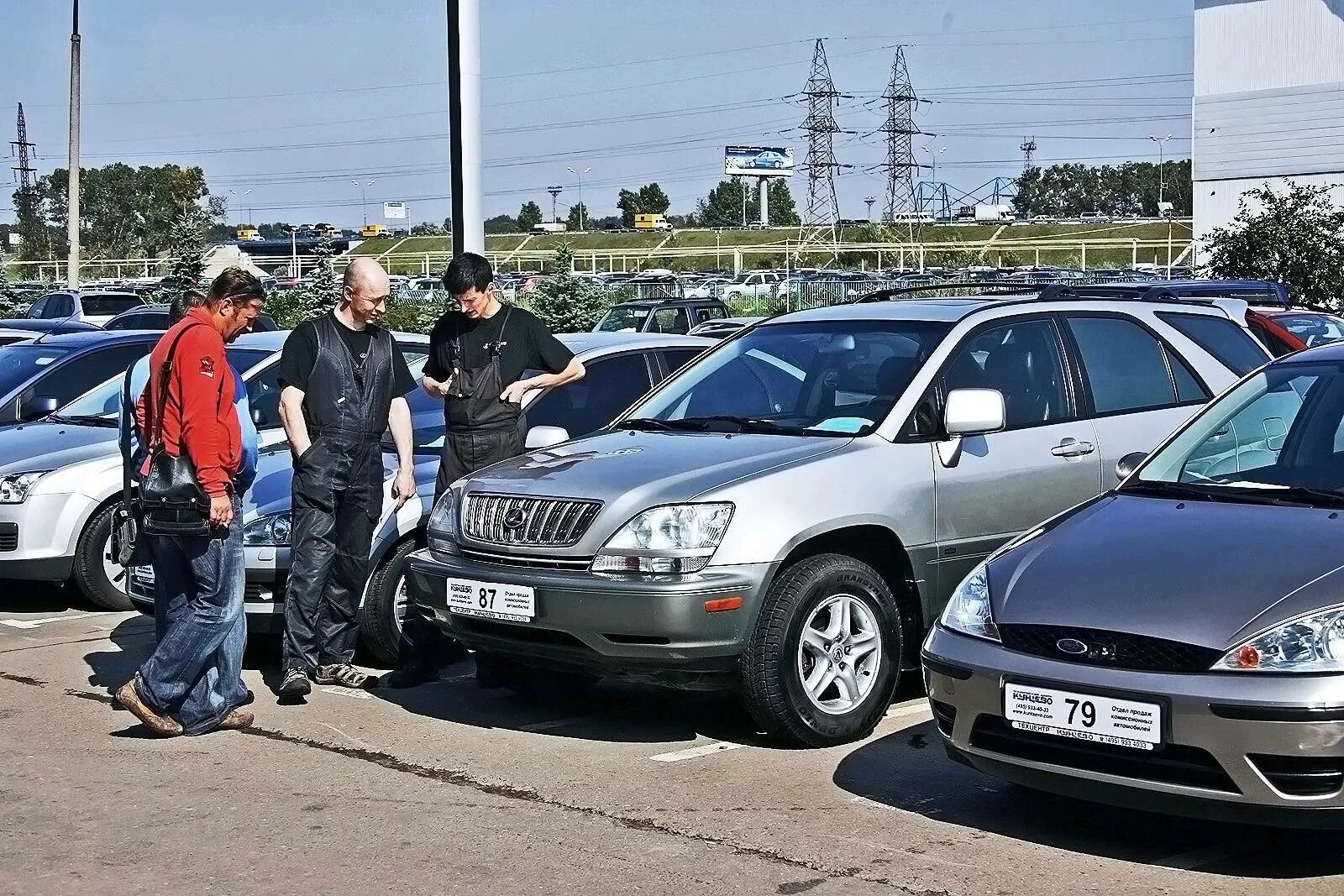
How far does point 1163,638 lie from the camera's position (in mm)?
4902

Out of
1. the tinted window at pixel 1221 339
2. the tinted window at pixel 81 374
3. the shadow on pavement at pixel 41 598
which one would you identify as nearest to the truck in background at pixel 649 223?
the tinted window at pixel 81 374

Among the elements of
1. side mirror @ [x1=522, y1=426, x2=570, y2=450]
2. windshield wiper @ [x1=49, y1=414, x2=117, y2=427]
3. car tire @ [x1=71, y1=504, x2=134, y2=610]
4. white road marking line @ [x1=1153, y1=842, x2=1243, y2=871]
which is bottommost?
white road marking line @ [x1=1153, y1=842, x2=1243, y2=871]

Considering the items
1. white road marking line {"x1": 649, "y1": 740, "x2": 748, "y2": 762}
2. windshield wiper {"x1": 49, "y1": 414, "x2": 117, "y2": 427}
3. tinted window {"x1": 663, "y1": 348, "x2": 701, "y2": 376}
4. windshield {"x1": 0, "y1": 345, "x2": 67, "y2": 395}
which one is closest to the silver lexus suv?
white road marking line {"x1": 649, "y1": 740, "x2": 748, "y2": 762}

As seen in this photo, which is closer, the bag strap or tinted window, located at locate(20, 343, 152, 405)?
the bag strap

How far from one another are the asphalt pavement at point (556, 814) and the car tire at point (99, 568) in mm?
2644

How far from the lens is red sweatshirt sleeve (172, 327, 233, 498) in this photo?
687cm

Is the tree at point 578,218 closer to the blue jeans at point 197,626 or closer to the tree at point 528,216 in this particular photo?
the tree at point 528,216

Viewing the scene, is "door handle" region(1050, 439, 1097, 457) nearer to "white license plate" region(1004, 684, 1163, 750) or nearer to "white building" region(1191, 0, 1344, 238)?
"white license plate" region(1004, 684, 1163, 750)

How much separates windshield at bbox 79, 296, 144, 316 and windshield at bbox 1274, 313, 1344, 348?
24117 mm

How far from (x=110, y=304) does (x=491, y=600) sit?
94.6 feet

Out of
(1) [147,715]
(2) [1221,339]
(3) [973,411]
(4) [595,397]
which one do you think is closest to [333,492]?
(1) [147,715]

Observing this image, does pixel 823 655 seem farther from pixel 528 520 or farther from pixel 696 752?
pixel 528 520

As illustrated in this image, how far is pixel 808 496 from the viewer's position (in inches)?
258

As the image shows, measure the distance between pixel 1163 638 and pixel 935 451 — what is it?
2235mm
